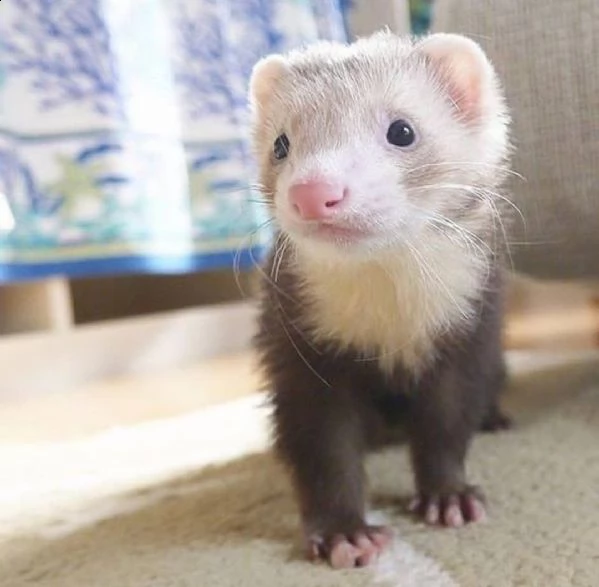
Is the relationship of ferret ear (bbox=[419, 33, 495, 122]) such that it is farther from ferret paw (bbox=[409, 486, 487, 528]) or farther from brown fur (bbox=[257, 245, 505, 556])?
ferret paw (bbox=[409, 486, 487, 528])

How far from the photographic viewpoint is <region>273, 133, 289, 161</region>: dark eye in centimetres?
81

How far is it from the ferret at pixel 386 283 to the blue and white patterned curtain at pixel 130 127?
2.25 ft

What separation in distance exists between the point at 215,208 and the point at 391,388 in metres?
1.06

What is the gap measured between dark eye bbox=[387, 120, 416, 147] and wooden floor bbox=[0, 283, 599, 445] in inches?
15.2

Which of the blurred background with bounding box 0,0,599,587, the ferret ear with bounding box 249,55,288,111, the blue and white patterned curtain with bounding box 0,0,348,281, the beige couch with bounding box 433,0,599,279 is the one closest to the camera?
the blurred background with bounding box 0,0,599,587

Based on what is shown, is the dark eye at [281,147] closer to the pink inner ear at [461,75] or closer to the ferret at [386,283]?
the ferret at [386,283]

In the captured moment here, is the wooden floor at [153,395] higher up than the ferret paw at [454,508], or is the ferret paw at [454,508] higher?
the ferret paw at [454,508]

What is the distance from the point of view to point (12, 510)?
940 millimetres

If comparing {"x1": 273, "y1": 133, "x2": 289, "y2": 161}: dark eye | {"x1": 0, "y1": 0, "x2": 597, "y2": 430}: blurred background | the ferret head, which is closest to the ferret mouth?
the ferret head

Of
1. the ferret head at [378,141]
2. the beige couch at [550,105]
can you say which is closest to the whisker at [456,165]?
the ferret head at [378,141]

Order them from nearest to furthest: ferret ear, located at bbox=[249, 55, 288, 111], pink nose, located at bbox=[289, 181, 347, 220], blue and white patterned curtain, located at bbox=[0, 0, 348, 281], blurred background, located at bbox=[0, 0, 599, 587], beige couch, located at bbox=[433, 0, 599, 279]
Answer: pink nose, located at bbox=[289, 181, 347, 220] < blurred background, located at bbox=[0, 0, 599, 587] < ferret ear, located at bbox=[249, 55, 288, 111] < beige couch, located at bbox=[433, 0, 599, 279] < blue and white patterned curtain, located at bbox=[0, 0, 348, 281]

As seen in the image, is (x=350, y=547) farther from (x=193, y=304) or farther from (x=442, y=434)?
(x=193, y=304)

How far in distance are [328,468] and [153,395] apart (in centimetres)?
86

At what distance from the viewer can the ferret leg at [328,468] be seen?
2.48 ft
